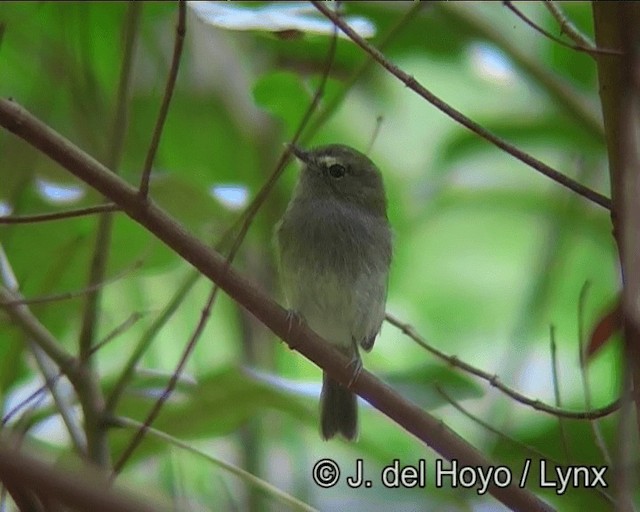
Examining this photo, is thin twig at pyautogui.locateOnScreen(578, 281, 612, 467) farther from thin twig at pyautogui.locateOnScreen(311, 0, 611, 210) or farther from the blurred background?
thin twig at pyautogui.locateOnScreen(311, 0, 611, 210)

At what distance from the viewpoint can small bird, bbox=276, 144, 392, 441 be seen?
3213mm

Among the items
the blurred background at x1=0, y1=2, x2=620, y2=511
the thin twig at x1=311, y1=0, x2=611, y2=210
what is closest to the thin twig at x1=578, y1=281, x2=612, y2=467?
the blurred background at x1=0, y1=2, x2=620, y2=511

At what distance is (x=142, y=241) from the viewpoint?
9.07ft

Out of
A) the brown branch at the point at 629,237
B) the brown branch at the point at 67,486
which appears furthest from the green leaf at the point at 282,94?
the brown branch at the point at 67,486

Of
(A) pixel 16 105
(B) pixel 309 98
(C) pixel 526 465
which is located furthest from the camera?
(B) pixel 309 98

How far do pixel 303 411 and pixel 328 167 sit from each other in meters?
1.21

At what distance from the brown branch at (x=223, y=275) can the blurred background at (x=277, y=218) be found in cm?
26

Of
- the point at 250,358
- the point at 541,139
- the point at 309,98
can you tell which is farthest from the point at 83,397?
the point at 541,139

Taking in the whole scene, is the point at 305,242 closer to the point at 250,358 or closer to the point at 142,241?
the point at 250,358

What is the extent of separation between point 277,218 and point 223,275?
2173 mm

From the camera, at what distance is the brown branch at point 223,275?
1.58 meters

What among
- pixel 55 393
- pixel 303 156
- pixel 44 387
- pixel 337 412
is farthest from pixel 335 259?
pixel 44 387

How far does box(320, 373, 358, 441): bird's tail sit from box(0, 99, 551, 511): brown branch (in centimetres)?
97

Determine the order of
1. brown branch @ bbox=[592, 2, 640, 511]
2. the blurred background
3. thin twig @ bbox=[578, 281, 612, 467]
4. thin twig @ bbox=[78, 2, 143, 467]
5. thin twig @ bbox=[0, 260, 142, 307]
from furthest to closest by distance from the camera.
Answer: the blurred background → thin twig @ bbox=[78, 2, 143, 467] → thin twig @ bbox=[0, 260, 142, 307] → thin twig @ bbox=[578, 281, 612, 467] → brown branch @ bbox=[592, 2, 640, 511]
